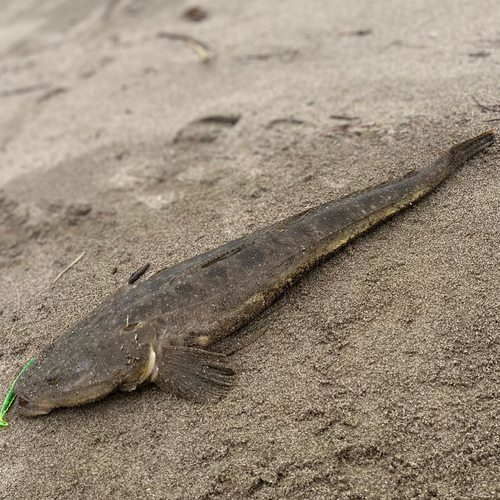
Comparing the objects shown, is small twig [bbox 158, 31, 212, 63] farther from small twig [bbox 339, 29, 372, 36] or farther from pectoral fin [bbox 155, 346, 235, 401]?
pectoral fin [bbox 155, 346, 235, 401]

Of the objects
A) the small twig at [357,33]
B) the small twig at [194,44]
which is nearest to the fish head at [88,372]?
the small twig at [194,44]

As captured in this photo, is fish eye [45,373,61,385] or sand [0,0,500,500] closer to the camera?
sand [0,0,500,500]

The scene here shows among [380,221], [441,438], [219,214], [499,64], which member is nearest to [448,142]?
[380,221]

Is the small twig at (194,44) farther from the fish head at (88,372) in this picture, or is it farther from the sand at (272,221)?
the fish head at (88,372)

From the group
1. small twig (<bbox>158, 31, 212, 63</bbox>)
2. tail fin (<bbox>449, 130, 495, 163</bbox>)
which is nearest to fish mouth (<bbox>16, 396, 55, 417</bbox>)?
tail fin (<bbox>449, 130, 495, 163</bbox>)

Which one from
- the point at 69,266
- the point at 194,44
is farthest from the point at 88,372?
the point at 194,44

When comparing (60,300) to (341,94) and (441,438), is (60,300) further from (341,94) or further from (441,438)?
(341,94)
